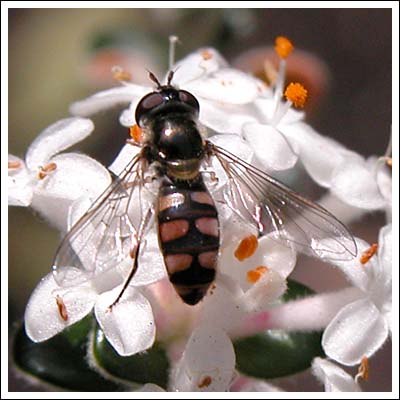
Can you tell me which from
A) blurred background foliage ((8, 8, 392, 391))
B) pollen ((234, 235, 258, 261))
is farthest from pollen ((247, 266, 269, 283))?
blurred background foliage ((8, 8, 392, 391))

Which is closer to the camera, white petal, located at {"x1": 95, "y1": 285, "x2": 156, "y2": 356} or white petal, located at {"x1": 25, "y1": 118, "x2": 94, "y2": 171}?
white petal, located at {"x1": 95, "y1": 285, "x2": 156, "y2": 356}

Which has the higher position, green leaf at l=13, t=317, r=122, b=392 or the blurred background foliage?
the blurred background foliage

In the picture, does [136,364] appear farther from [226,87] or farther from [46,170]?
[226,87]

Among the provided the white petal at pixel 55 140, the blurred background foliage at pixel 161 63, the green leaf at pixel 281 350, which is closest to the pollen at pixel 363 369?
the green leaf at pixel 281 350

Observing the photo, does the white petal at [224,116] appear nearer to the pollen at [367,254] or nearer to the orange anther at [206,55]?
the orange anther at [206,55]

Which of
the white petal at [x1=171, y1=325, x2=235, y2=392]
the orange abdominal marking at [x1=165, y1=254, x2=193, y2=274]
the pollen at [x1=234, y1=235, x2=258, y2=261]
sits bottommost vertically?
the white petal at [x1=171, y1=325, x2=235, y2=392]

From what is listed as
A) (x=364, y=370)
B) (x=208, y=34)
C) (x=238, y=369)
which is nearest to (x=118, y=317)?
(x=238, y=369)

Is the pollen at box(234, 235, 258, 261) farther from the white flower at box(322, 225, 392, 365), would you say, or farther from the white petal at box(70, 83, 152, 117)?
the white petal at box(70, 83, 152, 117)

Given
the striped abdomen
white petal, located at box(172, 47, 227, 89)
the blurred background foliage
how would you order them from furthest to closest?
1. the blurred background foliage
2. white petal, located at box(172, 47, 227, 89)
3. the striped abdomen
